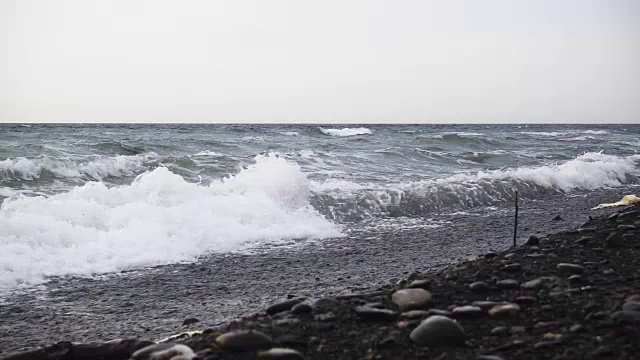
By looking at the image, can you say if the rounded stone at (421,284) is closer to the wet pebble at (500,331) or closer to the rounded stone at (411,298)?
the rounded stone at (411,298)

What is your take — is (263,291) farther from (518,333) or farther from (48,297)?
(518,333)

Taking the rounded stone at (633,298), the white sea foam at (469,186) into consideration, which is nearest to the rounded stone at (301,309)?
the rounded stone at (633,298)

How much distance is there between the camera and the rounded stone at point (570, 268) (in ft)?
12.2

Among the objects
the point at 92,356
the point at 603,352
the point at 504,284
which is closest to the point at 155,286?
the point at 92,356

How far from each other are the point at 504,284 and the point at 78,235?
14.2 ft

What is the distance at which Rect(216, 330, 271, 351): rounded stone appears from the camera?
8.45 ft

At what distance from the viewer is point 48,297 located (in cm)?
447

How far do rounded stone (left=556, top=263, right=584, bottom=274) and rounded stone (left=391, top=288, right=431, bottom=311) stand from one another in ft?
3.64

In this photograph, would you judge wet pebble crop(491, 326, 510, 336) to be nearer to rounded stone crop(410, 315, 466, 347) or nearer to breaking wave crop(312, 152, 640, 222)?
rounded stone crop(410, 315, 466, 347)

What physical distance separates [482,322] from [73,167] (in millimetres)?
9892

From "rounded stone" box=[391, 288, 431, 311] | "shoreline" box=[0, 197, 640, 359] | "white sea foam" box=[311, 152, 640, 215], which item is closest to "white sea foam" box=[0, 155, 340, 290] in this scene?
"white sea foam" box=[311, 152, 640, 215]

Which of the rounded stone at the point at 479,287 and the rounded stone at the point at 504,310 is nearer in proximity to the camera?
the rounded stone at the point at 504,310

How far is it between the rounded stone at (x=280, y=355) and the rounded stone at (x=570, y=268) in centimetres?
210

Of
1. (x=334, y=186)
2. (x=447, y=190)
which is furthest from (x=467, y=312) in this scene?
(x=447, y=190)
